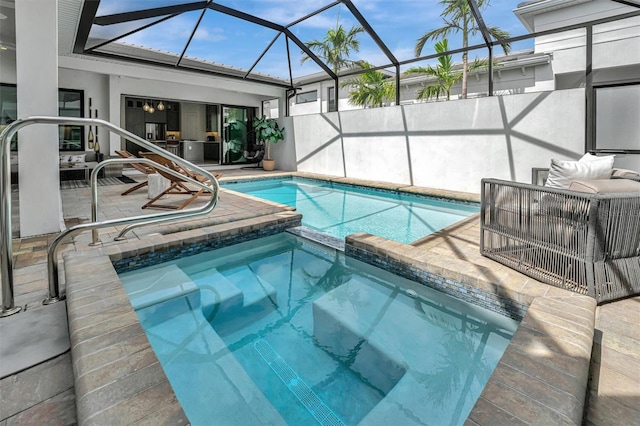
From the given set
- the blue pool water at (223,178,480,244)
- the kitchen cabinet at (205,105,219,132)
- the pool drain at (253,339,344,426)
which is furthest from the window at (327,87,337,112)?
the pool drain at (253,339,344,426)

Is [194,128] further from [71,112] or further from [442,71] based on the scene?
[442,71]

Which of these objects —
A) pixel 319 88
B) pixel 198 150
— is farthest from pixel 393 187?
pixel 198 150

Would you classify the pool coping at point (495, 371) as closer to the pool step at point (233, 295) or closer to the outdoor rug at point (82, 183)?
the pool step at point (233, 295)

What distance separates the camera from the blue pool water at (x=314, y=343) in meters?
1.61

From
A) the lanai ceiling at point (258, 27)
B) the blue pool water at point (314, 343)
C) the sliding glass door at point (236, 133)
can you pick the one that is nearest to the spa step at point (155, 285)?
the blue pool water at point (314, 343)

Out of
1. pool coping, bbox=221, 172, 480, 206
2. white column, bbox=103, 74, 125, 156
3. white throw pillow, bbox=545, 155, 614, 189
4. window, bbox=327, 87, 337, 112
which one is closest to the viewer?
white throw pillow, bbox=545, 155, 614, 189

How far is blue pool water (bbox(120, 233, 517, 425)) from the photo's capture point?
1.61 meters

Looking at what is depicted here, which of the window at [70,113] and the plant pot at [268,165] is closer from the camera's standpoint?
the window at [70,113]

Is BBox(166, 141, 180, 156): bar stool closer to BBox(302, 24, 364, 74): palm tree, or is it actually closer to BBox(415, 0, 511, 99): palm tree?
BBox(302, 24, 364, 74): palm tree

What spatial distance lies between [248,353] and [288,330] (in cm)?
34

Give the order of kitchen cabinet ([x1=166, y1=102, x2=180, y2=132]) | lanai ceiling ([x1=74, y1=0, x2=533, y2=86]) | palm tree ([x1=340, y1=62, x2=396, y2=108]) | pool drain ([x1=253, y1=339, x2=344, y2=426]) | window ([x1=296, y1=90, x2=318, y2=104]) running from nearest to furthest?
pool drain ([x1=253, y1=339, x2=344, y2=426]), lanai ceiling ([x1=74, y1=0, x2=533, y2=86]), palm tree ([x1=340, y1=62, x2=396, y2=108]), kitchen cabinet ([x1=166, y1=102, x2=180, y2=132]), window ([x1=296, y1=90, x2=318, y2=104])

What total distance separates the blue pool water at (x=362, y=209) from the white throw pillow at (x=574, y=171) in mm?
1592

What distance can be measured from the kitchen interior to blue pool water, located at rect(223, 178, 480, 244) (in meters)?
4.34

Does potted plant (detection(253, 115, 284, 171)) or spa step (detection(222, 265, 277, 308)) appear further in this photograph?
potted plant (detection(253, 115, 284, 171))
